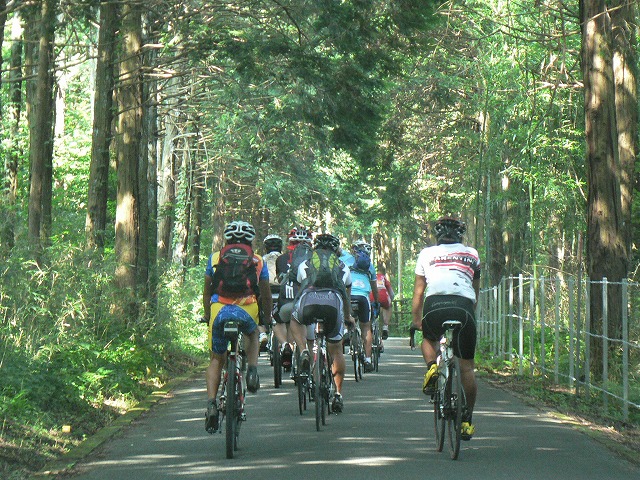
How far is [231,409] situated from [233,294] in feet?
3.31

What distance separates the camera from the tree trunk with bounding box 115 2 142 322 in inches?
737

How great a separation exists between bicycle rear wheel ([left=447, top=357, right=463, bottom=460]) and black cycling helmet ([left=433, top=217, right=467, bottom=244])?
1.01m

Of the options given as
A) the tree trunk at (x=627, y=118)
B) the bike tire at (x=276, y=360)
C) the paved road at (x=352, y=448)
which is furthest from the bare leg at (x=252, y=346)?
the tree trunk at (x=627, y=118)

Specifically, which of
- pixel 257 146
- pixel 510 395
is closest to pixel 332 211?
pixel 257 146

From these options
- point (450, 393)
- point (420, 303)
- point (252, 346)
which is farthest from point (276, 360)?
point (450, 393)

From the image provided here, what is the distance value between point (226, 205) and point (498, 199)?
11565 mm

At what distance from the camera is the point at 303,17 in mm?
18750

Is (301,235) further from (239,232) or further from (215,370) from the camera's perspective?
(215,370)

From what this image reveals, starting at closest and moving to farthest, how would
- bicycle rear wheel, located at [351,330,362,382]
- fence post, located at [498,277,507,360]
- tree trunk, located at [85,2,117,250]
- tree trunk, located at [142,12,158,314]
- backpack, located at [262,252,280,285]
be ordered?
1. backpack, located at [262,252,280,285]
2. bicycle rear wheel, located at [351,330,362,382]
3. tree trunk, located at [85,2,117,250]
4. tree trunk, located at [142,12,158,314]
5. fence post, located at [498,277,507,360]

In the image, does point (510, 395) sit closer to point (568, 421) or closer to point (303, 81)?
point (568, 421)

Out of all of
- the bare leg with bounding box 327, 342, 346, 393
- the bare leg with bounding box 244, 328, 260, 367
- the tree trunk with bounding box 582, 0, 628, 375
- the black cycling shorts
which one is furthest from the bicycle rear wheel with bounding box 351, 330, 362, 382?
the black cycling shorts

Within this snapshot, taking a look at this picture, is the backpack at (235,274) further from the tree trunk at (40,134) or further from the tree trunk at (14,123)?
the tree trunk at (14,123)

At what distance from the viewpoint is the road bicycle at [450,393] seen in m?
9.39

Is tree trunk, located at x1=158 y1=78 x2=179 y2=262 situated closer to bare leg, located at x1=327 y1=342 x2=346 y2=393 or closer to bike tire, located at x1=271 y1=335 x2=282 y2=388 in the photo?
bike tire, located at x1=271 y1=335 x2=282 y2=388
